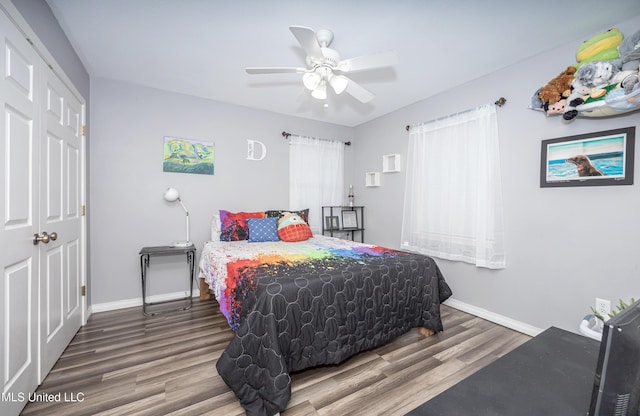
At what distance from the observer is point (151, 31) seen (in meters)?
2.14

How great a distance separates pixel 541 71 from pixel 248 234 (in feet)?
10.9

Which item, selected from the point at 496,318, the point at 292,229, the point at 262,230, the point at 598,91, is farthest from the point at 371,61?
the point at 496,318

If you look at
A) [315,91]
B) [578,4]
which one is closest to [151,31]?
[315,91]

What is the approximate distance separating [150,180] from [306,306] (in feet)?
8.36

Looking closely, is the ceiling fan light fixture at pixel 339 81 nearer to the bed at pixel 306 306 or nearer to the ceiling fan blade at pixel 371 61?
the ceiling fan blade at pixel 371 61

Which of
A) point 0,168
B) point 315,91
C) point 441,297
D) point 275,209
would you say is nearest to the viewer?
point 0,168

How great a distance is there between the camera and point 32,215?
1612 mm

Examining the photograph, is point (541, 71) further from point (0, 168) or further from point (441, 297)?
point (0, 168)

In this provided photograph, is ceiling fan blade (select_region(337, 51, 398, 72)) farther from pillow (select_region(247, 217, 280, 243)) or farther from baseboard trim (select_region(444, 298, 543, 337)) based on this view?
baseboard trim (select_region(444, 298, 543, 337))

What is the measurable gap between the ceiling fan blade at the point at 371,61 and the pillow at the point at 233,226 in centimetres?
211

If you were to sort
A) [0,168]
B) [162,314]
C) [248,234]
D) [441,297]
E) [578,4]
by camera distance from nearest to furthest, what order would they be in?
[0,168], [578,4], [441,297], [162,314], [248,234]

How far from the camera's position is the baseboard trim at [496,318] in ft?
8.13

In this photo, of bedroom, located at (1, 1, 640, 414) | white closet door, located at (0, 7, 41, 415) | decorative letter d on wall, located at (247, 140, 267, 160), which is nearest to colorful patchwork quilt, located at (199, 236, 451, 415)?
bedroom, located at (1, 1, 640, 414)

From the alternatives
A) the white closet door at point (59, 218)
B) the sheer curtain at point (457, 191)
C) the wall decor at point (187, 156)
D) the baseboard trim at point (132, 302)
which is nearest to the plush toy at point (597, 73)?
the sheer curtain at point (457, 191)
